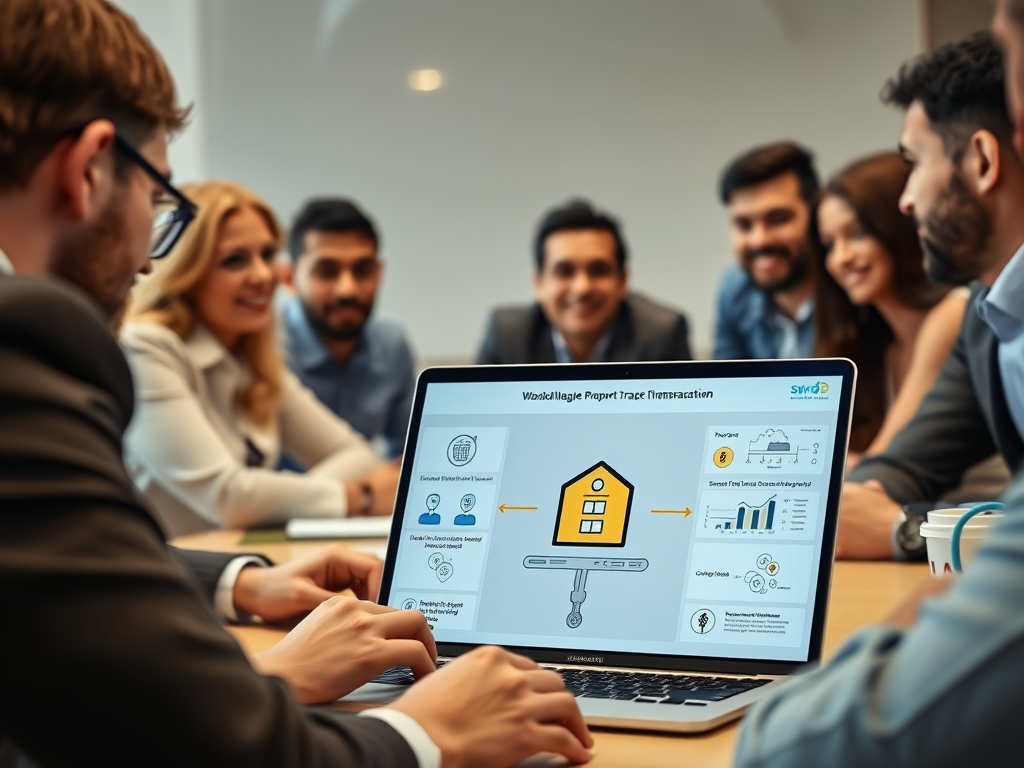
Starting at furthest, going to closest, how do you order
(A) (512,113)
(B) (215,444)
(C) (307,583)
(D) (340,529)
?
(A) (512,113), (B) (215,444), (D) (340,529), (C) (307,583)

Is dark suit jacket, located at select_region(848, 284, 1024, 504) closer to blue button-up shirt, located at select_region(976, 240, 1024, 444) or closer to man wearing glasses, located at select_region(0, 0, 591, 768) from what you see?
blue button-up shirt, located at select_region(976, 240, 1024, 444)

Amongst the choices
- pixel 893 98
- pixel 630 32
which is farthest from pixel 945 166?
pixel 630 32

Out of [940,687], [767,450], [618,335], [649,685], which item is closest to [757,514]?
[767,450]

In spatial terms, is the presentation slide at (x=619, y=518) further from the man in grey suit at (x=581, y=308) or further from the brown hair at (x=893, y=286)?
the man in grey suit at (x=581, y=308)

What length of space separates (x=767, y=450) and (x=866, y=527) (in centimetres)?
73

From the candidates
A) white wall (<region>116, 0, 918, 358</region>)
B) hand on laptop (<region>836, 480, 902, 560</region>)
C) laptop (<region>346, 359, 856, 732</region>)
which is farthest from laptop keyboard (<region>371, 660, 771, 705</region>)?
white wall (<region>116, 0, 918, 358</region>)

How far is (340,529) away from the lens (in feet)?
6.70

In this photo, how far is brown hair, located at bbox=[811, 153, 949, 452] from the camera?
9.73ft

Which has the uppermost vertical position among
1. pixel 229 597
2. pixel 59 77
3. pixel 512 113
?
pixel 512 113

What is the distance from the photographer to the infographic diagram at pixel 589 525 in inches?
37.9

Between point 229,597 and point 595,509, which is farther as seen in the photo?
point 229,597

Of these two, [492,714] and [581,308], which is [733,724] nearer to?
[492,714]

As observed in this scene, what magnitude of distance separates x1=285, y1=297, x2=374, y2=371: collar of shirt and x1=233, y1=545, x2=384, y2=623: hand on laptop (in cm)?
293

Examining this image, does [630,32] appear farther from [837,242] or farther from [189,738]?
[189,738]
